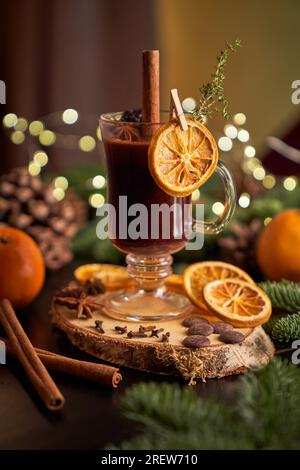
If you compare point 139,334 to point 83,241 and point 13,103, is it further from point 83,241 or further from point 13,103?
point 13,103

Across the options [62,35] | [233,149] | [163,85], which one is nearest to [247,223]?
[233,149]

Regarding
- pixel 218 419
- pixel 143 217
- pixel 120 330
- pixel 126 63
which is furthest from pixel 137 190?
pixel 126 63

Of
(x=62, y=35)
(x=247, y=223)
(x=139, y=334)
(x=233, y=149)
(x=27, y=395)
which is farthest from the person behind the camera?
(x=62, y=35)

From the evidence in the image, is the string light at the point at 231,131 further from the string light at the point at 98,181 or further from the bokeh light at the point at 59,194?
the bokeh light at the point at 59,194

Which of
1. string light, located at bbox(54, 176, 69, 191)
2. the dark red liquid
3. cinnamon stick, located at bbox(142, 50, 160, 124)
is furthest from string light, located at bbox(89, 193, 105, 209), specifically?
cinnamon stick, located at bbox(142, 50, 160, 124)

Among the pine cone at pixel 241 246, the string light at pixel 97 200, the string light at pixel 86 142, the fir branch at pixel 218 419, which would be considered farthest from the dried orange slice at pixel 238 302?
the string light at pixel 86 142
